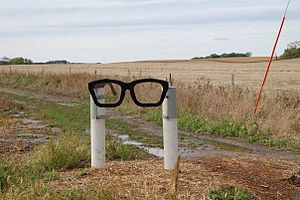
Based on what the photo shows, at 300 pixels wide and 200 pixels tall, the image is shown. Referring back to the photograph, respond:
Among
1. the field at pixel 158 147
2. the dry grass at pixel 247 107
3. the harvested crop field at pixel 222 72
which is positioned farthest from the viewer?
the harvested crop field at pixel 222 72

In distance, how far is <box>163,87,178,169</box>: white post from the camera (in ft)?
20.5

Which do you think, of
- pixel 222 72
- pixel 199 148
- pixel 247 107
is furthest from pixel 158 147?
pixel 222 72

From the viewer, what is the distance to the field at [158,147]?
5.31m

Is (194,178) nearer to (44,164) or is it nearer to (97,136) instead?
(97,136)

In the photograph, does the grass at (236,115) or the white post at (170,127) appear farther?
the grass at (236,115)

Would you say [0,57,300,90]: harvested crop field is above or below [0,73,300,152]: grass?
above

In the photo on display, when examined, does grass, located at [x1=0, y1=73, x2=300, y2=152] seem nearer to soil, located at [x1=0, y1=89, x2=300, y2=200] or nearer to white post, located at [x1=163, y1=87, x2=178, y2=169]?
soil, located at [x1=0, y1=89, x2=300, y2=200]

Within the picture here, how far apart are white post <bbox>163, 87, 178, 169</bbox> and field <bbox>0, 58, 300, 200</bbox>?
0.17 metres

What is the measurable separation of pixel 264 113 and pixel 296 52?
65.8m

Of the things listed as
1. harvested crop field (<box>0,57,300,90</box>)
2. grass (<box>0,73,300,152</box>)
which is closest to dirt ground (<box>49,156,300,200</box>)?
grass (<box>0,73,300,152</box>)

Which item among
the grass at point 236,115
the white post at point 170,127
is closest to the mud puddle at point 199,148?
the grass at point 236,115

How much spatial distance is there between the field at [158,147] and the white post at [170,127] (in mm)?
169

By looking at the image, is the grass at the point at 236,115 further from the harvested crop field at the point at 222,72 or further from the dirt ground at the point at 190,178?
the harvested crop field at the point at 222,72

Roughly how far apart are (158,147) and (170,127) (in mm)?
5087
